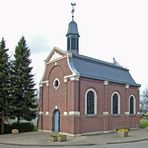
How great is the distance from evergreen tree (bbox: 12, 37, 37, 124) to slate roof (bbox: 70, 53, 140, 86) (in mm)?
6783

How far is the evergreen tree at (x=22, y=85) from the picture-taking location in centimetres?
3422

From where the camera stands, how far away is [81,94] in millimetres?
30359

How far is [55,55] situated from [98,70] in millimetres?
5191

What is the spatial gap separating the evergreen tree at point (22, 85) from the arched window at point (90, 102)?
7567 mm

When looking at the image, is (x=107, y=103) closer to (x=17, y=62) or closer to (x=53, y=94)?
(x=53, y=94)

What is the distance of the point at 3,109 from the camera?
3272 centimetres

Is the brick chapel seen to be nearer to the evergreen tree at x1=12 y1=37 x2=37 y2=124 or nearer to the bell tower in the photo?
the bell tower

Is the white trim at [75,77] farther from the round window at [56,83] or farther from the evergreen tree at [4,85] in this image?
the evergreen tree at [4,85]

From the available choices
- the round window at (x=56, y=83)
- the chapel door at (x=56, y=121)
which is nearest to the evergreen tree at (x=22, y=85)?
the round window at (x=56, y=83)

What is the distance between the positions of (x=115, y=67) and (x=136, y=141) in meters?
14.5

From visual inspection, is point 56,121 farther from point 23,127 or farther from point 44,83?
point 44,83

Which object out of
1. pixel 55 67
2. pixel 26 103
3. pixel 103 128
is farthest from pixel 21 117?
pixel 103 128

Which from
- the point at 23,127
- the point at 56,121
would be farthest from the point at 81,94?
the point at 23,127

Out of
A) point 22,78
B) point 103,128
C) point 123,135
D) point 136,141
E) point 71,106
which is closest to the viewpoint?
point 136,141
